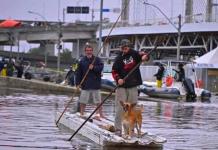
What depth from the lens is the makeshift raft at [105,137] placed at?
12203 millimetres

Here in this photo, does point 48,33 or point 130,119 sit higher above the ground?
point 48,33

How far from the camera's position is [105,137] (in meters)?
12.6

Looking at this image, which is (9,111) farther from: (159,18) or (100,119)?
(159,18)

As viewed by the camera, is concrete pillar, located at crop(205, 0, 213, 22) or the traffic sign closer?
concrete pillar, located at crop(205, 0, 213, 22)

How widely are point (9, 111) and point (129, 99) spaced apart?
891 cm

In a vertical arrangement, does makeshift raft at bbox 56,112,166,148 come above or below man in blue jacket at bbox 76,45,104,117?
below

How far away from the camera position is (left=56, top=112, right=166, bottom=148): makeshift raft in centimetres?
1220

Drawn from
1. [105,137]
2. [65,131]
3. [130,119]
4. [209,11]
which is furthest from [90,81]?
[209,11]

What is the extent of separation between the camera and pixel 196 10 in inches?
4985

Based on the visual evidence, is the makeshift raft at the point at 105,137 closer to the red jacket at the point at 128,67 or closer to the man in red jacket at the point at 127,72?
the man in red jacket at the point at 127,72

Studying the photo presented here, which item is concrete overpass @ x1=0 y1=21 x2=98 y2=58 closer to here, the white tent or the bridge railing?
the bridge railing

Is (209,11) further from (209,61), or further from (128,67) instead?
(128,67)

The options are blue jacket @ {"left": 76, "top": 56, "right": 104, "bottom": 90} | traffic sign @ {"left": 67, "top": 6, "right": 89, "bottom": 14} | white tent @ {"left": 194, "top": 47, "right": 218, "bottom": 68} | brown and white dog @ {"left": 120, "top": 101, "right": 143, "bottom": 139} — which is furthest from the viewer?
traffic sign @ {"left": 67, "top": 6, "right": 89, "bottom": 14}

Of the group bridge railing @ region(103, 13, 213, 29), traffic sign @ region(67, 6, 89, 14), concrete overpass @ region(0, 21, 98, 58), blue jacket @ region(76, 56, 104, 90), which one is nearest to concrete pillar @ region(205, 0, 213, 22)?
bridge railing @ region(103, 13, 213, 29)
